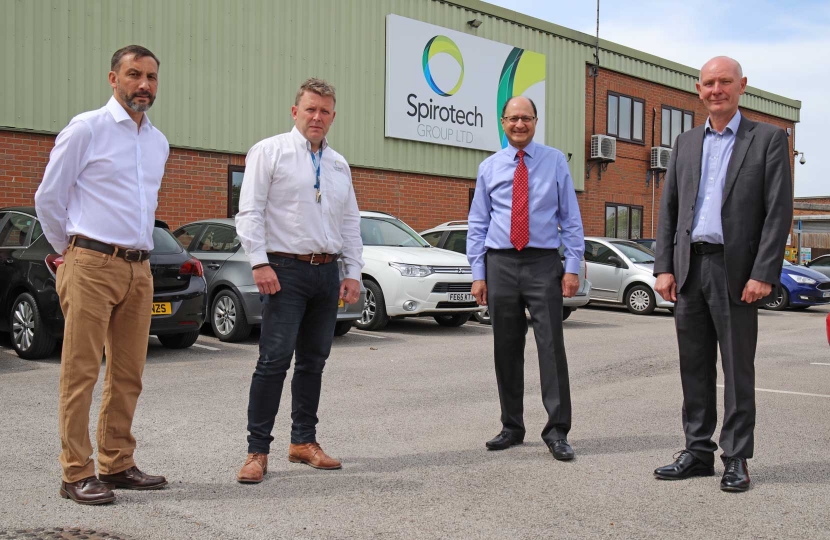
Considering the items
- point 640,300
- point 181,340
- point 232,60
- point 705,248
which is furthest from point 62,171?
point 640,300

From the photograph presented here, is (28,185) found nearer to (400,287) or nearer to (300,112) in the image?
(400,287)

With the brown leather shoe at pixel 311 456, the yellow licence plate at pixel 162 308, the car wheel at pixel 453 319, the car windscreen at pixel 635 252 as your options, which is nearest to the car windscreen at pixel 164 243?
the yellow licence plate at pixel 162 308

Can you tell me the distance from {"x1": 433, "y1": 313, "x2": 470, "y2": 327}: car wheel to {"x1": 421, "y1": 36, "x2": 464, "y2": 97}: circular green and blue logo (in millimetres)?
7422

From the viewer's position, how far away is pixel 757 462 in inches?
198

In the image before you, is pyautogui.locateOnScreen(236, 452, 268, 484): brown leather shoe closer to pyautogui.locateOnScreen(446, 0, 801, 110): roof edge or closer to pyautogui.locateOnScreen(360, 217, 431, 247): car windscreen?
pyautogui.locateOnScreen(360, 217, 431, 247): car windscreen

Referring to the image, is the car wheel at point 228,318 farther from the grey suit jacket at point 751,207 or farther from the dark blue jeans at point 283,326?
the grey suit jacket at point 751,207

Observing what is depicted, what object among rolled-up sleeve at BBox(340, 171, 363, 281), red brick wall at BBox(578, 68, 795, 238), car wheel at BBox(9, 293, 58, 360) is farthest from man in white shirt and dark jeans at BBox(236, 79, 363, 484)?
red brick wall at BBox(578, 68, 795, 238)

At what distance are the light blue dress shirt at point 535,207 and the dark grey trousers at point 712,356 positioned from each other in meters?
0.78

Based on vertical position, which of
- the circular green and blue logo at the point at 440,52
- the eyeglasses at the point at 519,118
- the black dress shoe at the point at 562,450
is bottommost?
the black dress shoe at the point at 562,450

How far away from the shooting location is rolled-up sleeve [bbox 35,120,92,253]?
13.5ft

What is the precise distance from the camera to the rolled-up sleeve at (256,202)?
4520mm

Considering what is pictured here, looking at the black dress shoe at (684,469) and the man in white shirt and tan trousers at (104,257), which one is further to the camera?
the black dress shoe at (684,469)

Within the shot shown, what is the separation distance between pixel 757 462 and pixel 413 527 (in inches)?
88.9

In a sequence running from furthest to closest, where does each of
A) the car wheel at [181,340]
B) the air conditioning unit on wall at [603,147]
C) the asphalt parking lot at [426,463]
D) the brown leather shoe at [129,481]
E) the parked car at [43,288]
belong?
1. the air conditioning unit on wall at [603,147]
2. the car wheel at [181,340]
3. the parked car at [43,288]
4. the brown leather shoe at [129,481]
5. the asphalt parking lot at [426,463]
